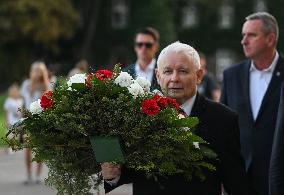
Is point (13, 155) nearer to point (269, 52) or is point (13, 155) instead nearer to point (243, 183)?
point (269, 52)

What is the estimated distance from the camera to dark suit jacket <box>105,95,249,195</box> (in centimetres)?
423

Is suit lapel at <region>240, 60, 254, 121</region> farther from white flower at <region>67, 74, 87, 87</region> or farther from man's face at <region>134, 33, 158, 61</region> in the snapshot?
man's face at <region>134, 33, 158, 61</region>

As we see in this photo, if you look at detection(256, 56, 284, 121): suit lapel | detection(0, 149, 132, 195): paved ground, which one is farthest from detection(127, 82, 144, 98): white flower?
detection(0, 149, 132, 195): paved ground

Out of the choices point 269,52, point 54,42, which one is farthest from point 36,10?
point 269,52

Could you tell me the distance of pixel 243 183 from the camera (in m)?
4.37

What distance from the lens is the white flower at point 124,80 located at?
4.10m

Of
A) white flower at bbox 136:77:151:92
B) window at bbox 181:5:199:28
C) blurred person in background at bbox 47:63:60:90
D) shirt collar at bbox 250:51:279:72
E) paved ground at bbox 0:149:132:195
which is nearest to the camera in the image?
white flower at bbox 136:77:151:92

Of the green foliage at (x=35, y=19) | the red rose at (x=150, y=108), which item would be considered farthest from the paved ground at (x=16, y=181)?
the green foliage at (x=35, y=19)

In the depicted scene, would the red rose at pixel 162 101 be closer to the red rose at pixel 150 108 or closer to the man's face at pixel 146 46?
the red rose at pixel 150 108

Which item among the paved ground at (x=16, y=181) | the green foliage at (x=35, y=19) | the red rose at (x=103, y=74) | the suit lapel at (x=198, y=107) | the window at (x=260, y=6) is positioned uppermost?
the window at (x=260, y=6)

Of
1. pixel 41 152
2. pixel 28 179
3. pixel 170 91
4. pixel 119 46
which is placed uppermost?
pixel 119 46

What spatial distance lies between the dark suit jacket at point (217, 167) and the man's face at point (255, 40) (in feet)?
7.43

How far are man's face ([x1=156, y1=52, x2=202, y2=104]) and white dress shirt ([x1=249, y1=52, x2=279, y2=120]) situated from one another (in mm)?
2238

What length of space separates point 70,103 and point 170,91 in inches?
22.8
